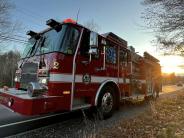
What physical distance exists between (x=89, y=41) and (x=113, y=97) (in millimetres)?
2213

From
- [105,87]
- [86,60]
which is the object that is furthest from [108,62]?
[86,60]

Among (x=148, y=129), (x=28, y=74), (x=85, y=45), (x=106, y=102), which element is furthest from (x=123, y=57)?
(x=28, y=74)

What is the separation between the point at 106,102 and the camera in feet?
20.4

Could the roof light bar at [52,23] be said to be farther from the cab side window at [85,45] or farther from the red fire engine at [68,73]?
the cab side window at [85,45]

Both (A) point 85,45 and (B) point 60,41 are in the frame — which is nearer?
(B) point 60,41

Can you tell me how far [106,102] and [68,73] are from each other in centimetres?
193

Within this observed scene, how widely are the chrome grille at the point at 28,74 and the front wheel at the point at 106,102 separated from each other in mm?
1993

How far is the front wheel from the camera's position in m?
5.98

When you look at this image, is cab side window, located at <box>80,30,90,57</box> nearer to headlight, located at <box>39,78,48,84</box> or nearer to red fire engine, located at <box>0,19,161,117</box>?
red fire engine, located at <box>0,19,161,117</box>

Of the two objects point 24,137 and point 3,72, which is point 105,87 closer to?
point 24,137

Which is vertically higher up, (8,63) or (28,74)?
(8,63)

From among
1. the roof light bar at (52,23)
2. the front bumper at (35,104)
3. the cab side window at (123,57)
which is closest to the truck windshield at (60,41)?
the roof light bar at (52,23)

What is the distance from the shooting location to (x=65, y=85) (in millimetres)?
4777

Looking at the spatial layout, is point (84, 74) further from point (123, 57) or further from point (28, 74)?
point (123, 57)
